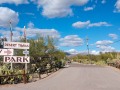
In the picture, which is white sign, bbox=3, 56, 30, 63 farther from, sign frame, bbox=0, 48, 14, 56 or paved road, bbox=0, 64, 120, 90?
paved road, bbox=0, 64, 120, 90

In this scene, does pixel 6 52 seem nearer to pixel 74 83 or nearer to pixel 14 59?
pixel 14 59

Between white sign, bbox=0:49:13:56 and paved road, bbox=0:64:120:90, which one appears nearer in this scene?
paved road, bbox=0:64:120:90

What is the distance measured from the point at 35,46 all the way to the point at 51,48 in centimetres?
829

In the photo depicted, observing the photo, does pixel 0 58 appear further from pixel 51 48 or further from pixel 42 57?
pixel 51 48

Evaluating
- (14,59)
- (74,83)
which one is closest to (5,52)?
(14,59)

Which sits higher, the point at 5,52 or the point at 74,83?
the point at 5,52

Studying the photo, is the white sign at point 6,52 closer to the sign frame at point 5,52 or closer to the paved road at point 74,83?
the sign frame at point 5,52

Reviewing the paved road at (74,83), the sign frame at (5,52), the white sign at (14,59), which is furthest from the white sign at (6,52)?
the paved road at (74,83)

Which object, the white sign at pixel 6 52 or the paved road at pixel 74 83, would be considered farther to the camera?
the white sign at pixel 6 52

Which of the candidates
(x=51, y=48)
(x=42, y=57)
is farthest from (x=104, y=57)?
(x=42, y=57)

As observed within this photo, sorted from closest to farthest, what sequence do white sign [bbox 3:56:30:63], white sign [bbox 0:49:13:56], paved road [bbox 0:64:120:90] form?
paved road [bbox 0:64:120:90] < white sign [bbox 0:49:13:56] < white sign [bbox 3:56:30:63]

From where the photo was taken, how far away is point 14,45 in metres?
A: 25.3

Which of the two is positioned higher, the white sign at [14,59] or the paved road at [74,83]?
the white sign at [14,59]

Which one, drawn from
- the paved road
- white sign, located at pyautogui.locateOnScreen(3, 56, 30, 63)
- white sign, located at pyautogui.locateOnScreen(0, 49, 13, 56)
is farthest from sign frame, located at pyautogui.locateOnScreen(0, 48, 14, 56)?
the paved road
